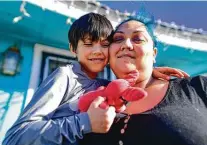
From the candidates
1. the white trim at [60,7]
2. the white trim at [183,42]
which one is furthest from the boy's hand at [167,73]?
the white trim at [183,42]

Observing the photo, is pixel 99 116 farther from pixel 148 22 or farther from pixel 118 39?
pixel 148 22

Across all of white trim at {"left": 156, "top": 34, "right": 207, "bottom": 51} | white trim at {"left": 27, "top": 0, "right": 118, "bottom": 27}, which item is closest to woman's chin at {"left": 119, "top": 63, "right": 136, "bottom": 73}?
white trim at {"left": 27, "top": 0, "right": 118, "bottom": 27}

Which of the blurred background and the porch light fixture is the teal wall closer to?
the blurred background

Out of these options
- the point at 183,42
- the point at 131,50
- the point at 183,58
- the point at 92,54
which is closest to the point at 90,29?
the point at 92,54

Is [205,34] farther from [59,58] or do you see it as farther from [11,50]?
[11,50]

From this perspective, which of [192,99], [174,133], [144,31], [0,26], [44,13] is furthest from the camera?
[0,26]

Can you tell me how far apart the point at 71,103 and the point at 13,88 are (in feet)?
9.61

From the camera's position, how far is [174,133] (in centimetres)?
147

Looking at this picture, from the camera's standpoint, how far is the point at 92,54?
190 centimetres

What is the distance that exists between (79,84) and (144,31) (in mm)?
647

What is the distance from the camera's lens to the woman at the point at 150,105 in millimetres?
1478

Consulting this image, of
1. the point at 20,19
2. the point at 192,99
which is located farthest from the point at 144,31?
the point at 20,19

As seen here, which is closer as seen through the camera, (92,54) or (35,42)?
(92,54)

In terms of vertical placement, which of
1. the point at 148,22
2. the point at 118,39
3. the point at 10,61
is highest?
the point at 148,22
